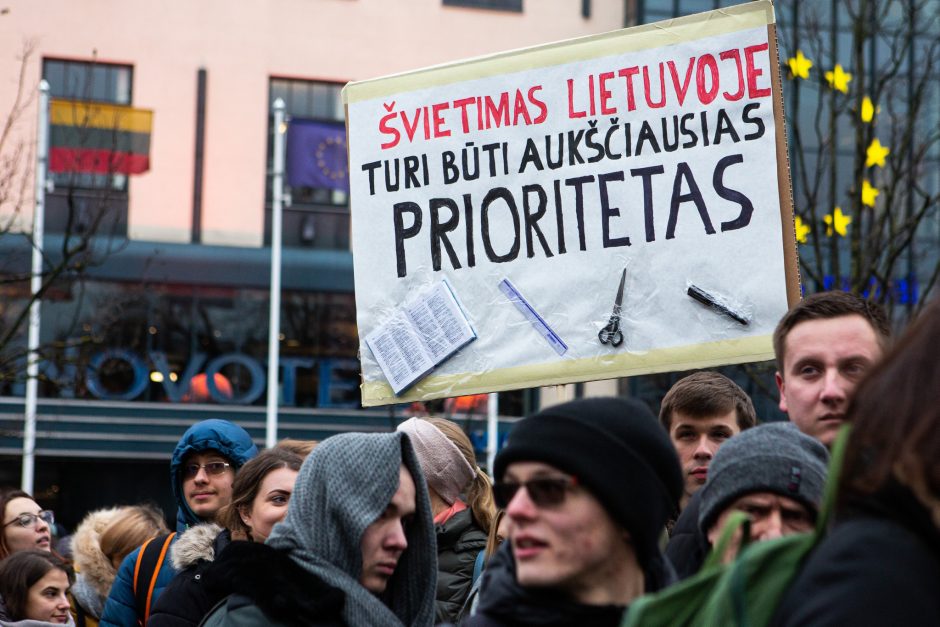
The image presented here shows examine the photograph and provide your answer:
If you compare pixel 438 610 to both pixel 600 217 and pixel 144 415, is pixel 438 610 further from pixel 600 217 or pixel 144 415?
pixel 144 415

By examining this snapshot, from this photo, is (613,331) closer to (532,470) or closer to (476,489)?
(476,489)

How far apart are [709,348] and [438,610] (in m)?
1.24

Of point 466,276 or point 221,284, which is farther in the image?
point 221,284

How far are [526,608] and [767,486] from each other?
0.64m

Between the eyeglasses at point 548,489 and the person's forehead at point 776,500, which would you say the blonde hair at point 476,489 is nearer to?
the person's forehead at point 776,500

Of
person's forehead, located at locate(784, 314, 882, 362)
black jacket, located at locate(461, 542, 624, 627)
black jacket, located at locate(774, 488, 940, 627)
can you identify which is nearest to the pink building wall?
person's forehead, located at locate(784, 314, 882, 362)

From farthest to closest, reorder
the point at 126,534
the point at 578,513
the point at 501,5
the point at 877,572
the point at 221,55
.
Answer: the point at 501,5
the point at 221,55
the point at 126,534
the point at 578,513
the point at 877,572

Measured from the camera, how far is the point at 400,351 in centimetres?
461

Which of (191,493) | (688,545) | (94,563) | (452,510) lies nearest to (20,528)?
(94,563)

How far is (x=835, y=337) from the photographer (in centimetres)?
333

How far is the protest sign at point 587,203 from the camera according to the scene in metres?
4.30

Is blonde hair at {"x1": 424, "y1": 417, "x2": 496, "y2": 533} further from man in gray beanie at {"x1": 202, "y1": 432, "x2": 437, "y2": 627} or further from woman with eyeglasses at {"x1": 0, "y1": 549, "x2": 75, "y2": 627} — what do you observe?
woman with eyeglasses at {"x1": 0, "y1": 549, "x2": 75, "y2": 627}

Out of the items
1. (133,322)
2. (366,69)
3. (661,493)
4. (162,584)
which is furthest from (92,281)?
(661,493)

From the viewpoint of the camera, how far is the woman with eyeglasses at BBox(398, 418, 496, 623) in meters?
4.62
